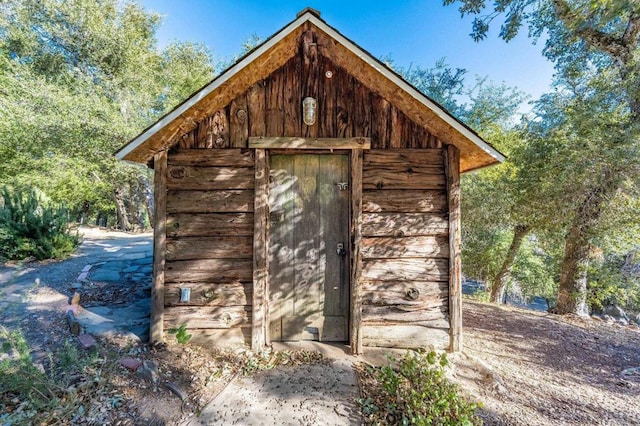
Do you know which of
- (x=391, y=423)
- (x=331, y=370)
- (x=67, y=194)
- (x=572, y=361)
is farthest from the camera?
(x=67, y=194)

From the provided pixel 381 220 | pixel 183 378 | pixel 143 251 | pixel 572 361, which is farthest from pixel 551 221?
pixel 143 251

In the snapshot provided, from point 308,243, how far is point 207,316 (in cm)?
159

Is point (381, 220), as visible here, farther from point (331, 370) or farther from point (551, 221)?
point (551, 221)

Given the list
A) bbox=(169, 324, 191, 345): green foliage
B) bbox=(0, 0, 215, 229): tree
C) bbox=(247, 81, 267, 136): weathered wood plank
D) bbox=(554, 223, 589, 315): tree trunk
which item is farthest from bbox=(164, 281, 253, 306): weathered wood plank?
bbox=(0, 0, 215, 229): tree

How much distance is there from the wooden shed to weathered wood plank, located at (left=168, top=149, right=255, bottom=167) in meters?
0.02

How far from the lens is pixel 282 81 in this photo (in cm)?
360

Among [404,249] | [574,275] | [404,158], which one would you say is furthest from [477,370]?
[574,275]

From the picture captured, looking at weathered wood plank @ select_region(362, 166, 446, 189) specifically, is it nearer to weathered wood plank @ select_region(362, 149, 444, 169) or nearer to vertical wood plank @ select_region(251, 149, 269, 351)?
weathered wood plank @ select_region(362, 149, 444, 169)

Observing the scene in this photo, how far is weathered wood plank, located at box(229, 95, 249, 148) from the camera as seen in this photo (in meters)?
3.59

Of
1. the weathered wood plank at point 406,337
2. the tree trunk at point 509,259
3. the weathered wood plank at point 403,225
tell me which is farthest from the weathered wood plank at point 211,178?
the tree trunk at point 509,259

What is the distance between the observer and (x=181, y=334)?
3.47m

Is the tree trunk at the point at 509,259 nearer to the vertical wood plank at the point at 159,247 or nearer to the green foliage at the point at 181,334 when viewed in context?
the green foliage at the point at 181,334

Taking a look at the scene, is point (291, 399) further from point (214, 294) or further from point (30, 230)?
point (30, 230)

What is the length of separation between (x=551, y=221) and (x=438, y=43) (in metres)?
6.46
